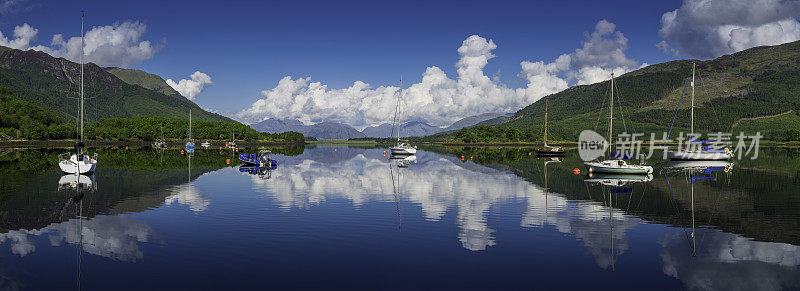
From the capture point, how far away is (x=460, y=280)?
12594mm

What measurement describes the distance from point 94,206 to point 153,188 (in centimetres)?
888

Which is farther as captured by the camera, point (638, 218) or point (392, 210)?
point (392, 210)

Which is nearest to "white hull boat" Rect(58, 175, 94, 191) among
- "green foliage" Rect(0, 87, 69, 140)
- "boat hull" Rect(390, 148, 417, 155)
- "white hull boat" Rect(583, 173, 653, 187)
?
"white hull boat" Rect(583, 173, 653, 187)

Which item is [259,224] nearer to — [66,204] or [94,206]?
[94,206]

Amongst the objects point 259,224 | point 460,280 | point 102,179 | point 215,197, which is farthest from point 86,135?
point 460,280

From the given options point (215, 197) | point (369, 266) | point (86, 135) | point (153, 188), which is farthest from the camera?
point (86, 135)

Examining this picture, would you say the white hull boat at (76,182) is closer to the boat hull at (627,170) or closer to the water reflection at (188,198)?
the water reflection at (188,198)

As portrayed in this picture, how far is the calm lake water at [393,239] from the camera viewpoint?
41.7 feet

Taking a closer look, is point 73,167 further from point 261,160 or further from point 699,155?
point 699,155

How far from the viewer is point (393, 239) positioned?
17.8m

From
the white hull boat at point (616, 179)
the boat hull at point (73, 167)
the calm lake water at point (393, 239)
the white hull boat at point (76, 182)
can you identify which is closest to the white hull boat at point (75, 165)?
the boat hull at point (73, 167)

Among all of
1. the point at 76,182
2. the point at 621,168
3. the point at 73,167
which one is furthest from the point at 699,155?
the point at 73,167

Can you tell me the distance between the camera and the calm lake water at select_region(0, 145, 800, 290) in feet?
41.7

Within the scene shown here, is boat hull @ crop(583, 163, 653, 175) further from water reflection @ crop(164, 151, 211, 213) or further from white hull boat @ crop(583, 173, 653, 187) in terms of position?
water reflection @ crop(164, 151, 211, 213)
